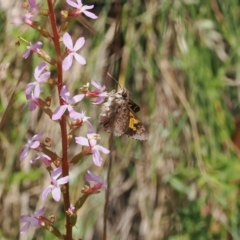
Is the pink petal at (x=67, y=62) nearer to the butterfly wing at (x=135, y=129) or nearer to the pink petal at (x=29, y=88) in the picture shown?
the pink petal at (x=29, y=88)

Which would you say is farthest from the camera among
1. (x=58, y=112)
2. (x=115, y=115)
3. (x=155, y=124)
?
(x=155, y=124)

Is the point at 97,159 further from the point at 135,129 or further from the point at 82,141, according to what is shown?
the point at 135,129

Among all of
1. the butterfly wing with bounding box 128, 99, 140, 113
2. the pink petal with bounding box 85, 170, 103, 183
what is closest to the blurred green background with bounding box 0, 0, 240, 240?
the butterfly wing with bounding box 128, 99, 140, 113

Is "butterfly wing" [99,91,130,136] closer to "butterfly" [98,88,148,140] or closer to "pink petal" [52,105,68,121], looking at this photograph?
"butterfly" [98,88,148,140]

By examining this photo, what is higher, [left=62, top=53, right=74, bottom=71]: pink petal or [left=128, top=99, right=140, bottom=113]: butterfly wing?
[left=62, top=53, right=74, bottom=71]: pink petal

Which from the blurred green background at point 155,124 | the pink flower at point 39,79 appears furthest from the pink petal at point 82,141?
the blurred green background at point 155,124

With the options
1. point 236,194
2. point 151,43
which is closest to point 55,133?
point 151,43

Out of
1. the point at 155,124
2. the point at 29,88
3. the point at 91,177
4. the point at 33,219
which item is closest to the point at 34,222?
the point at 33,219

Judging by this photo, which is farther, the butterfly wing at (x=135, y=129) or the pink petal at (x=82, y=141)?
the butterfly wing at (x=135, y=129)

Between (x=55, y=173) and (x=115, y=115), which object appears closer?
(x=55, y=173)
